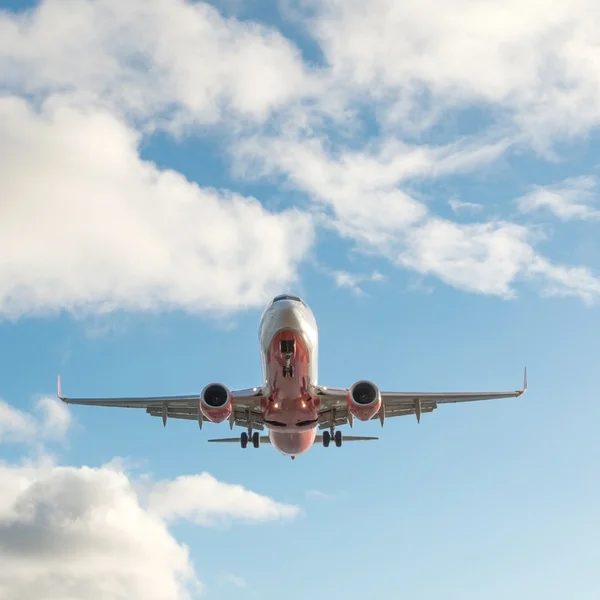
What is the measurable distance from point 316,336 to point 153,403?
8.76 meters

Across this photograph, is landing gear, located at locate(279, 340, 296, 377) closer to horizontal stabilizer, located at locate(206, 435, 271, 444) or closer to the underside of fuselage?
the underside of fuselage

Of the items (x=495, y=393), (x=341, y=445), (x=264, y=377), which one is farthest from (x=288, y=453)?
(x=495, y=393)

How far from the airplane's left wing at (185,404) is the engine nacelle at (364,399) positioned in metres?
4.06

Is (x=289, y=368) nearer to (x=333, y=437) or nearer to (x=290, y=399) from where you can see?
(x=290, y=399)

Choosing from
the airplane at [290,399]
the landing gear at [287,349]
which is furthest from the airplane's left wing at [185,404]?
the landing gear at [287,349]

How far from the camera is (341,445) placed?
42.8 meters

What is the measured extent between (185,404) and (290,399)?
7216mm

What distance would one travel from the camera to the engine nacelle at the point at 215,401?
116 feet

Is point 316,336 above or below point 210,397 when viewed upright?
above

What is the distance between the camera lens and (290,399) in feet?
116

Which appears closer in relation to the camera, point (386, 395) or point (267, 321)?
point (267, 321)

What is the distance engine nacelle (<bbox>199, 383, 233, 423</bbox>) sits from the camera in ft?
116

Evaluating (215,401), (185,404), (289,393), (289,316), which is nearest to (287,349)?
(289,316)

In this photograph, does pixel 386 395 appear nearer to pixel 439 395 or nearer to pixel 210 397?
pixel 439 395
